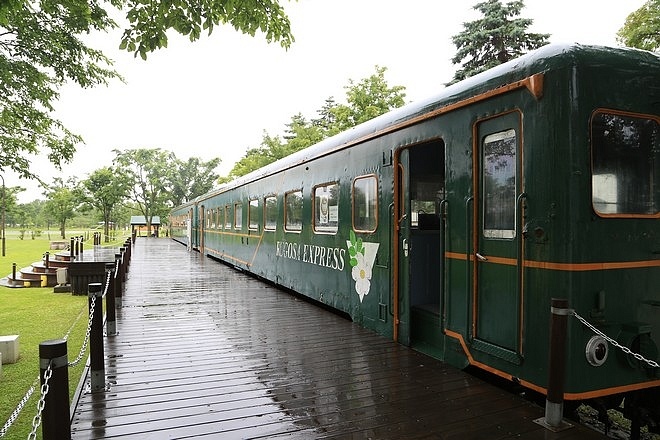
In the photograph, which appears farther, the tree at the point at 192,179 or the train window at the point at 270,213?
the tree at the point at 192,179

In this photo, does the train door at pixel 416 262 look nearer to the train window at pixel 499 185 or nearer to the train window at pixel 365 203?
the train window at pixel 365 203

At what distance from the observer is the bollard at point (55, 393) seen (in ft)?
8.05

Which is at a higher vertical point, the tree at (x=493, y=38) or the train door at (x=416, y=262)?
the tree at (x=493, y=38)

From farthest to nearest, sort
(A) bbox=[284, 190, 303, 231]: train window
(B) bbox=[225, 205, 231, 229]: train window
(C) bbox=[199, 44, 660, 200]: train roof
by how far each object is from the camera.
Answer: (B) bbox=[225, 205, 231, 229]: train window < (A) bbox=[284, 190, 303, 231]: train window < (C) bbox=[199, 44, 660, 200]: train roof

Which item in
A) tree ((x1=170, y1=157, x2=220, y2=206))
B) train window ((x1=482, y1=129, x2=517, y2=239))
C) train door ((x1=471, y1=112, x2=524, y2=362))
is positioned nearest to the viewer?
train door ((x1=471, y1=112, x2=524, y2=362))

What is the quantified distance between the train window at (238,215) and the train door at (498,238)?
407 inches

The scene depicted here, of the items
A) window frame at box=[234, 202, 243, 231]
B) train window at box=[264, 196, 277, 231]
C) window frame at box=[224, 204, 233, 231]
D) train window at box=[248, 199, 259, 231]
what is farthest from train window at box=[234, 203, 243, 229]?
train window at box=[264, 196, 277, 231]

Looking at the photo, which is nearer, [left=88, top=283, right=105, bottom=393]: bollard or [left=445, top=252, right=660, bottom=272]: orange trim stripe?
[left=445, top=252, right=660, bottom=272]: orange trim stripe

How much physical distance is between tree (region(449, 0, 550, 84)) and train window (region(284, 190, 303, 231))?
12.2 metres

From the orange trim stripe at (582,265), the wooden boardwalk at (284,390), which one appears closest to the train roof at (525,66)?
the orange trim stripe at (582,265)

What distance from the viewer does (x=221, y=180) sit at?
54.9 meters

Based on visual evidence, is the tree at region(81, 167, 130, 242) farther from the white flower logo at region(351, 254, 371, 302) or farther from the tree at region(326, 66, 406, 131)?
the white flower logo at region(351, 254, 371, 302)

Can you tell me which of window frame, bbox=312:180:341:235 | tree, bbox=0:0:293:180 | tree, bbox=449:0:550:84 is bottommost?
window frame, bbox=312:180:341:235

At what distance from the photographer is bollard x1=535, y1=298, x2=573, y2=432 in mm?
3033
